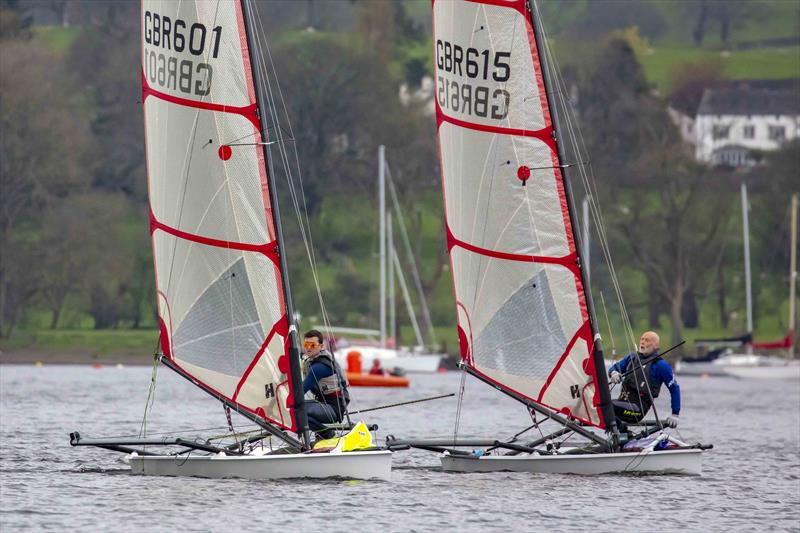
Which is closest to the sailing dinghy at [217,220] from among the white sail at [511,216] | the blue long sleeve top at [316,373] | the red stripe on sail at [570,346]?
the blue long sleeve top at [316,373]

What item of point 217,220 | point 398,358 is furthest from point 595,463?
point 398,358

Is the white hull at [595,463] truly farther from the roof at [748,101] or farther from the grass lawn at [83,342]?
the roof at [748,101]

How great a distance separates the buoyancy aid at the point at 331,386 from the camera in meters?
22.3

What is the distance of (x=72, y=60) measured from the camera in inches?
4023

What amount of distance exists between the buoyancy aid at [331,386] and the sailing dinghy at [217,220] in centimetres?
26

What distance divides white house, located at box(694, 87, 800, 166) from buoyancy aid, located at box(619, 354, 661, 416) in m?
71.4

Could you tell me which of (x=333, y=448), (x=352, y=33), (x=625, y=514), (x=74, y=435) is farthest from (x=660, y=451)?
(x=352, y=33)

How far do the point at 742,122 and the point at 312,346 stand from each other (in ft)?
295

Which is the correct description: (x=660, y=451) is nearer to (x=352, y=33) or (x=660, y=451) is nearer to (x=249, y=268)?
(x=249, y=268)

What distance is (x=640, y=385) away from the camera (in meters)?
23.5

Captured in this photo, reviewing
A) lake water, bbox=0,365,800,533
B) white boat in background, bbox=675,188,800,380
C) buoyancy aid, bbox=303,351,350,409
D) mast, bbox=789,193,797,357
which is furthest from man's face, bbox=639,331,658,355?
mast, bbox=789,193,797,357

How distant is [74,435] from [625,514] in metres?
6.42

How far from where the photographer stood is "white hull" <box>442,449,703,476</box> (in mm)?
23250

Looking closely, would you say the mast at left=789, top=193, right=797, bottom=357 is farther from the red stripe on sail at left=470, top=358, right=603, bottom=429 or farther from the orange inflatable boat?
the red stripe on sail at left=470, top=358, right=603, bottom=429
